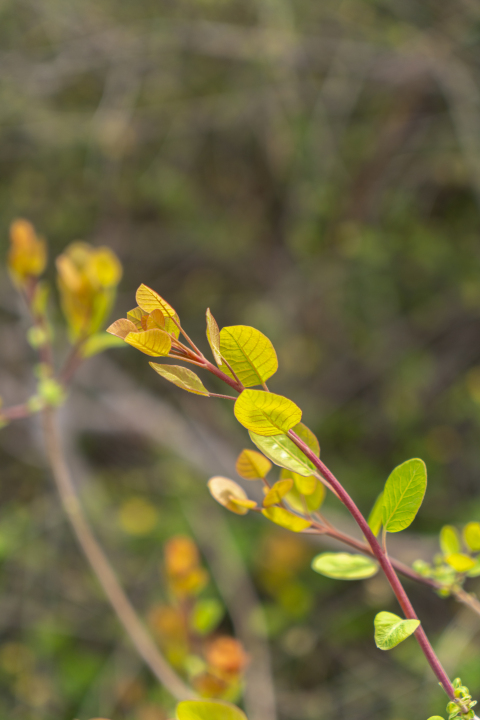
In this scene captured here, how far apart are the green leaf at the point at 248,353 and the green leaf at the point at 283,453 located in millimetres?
35

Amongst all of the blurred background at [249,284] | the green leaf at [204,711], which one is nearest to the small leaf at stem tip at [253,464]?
the green leaf at [204,711]

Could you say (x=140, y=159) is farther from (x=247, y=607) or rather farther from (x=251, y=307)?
(x=247, y=607)

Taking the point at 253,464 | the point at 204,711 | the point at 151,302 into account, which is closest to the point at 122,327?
the point at 151,302

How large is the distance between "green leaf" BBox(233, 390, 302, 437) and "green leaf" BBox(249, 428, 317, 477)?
0.02 meters

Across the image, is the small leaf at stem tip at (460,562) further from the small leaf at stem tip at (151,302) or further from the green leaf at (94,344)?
the green leaf at (94,344)

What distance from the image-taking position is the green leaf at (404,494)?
0.25m

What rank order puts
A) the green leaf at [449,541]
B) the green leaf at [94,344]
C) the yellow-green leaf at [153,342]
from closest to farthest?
the yellow-green leaf at [153,342] < the green leaf at [449,541] < the green leaf at [94,344]

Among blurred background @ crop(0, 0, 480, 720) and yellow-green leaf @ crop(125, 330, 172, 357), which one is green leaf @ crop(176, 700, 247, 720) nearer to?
yellow-green leaf @ crop(125, 330, 172, 357)

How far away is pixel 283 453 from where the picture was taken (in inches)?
9.9

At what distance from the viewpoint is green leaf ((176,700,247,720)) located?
263mm

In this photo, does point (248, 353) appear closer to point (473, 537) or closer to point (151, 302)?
point (151, 302)

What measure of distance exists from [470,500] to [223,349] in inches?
48.4

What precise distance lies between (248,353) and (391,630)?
0.16 m

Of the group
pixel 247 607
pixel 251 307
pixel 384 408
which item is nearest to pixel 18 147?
pixel 251 307
